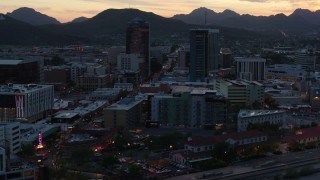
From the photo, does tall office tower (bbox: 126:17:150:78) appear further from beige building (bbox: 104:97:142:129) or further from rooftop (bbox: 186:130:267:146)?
rooftop (bbox: 186:130:267:146)

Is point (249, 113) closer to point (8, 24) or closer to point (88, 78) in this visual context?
point (88, 78)

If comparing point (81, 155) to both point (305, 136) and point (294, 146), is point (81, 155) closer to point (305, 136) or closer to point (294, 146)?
point (294, 146)

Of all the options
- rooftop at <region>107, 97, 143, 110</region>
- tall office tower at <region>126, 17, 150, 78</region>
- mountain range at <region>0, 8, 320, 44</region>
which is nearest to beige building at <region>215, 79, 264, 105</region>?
rooftop at <region>107, 97, 143, 110</region>

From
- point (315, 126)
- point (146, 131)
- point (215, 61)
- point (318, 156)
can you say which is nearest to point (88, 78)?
point (215, 61)

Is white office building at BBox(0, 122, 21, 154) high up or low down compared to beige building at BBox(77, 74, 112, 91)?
down

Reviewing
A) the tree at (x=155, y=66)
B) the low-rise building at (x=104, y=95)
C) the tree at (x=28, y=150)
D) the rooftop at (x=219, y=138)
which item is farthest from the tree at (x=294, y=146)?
the tree at (x=155, y=66)

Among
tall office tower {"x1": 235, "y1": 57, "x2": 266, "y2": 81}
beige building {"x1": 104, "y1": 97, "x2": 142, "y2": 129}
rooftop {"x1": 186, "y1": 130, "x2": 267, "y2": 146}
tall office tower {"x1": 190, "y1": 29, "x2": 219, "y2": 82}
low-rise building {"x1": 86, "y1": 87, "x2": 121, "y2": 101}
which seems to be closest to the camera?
rooftop {"x1": 186, "y1": 130, "x2": 267, "y2": 146}

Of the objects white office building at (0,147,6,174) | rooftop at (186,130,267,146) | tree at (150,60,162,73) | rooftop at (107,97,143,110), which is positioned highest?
tree at (150,60,162,73)
